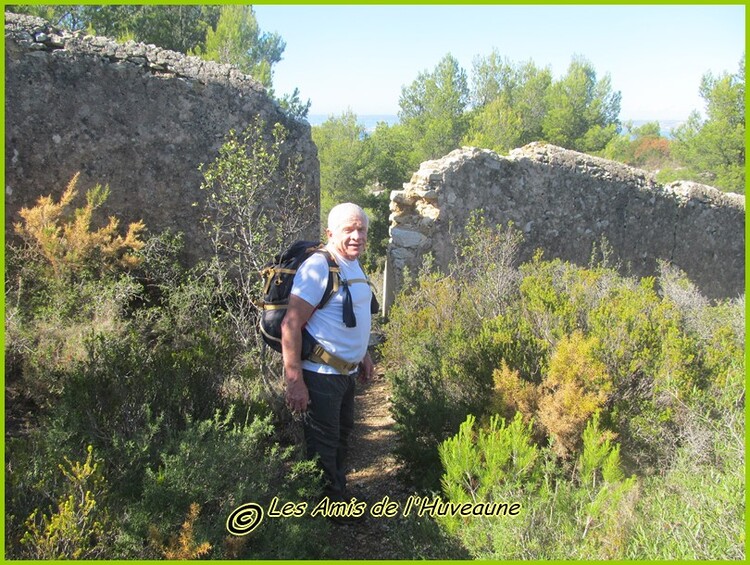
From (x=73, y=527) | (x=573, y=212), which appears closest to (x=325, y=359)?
(x=73, y=527)

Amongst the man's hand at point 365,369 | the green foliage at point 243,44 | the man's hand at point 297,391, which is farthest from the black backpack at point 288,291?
the green foliage at point 243,44

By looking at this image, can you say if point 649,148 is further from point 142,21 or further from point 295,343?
point 295,343

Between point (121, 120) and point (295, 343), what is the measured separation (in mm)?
3917

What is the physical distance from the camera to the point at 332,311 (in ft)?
9.25

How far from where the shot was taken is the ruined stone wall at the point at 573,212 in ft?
23.5

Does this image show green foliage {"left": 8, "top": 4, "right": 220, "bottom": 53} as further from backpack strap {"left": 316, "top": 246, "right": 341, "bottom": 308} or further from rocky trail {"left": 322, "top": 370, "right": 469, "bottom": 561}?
backpack strap {"left": 316, "top": 246, "right": 341, "bottom": 308}

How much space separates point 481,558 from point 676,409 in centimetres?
168

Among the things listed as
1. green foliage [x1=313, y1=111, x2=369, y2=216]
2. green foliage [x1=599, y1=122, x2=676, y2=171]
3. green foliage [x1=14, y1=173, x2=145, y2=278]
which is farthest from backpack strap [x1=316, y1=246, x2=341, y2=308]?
green foliage [x1=599, y1=122, x2=676, y2=171]

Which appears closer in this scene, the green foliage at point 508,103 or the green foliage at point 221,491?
the green foliage at point 221,491

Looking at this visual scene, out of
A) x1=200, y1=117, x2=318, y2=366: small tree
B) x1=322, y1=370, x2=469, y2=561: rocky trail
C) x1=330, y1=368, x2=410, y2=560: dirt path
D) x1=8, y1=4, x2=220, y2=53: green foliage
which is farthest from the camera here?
x1=8, y1=4, x2=220, y2=53: green foliage

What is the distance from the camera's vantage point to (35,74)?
5.14 meters

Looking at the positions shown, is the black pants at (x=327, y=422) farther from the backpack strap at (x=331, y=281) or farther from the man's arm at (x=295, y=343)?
the backpack strap at (x=331, y=281)

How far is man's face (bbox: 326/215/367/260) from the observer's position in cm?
289

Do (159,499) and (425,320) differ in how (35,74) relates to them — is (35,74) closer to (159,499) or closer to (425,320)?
(425,320)
